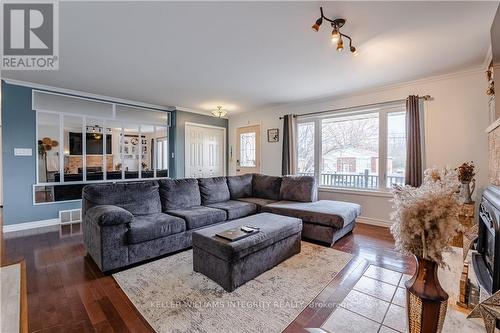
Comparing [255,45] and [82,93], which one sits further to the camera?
[82,93]

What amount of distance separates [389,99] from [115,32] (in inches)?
166

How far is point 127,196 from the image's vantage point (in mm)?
3035

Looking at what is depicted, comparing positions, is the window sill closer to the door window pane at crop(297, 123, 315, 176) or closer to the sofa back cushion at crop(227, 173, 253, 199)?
the door window pane at crop(297, 123, 315, 176)

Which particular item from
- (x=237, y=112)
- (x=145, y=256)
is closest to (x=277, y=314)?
(x=145, y=256)

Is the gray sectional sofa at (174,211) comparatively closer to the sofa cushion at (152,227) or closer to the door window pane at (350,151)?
the sofa cushion at (152,227)

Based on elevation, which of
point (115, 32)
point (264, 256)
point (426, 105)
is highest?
point (115, 32)

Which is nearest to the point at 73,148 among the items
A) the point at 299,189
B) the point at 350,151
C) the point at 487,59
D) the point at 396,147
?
the point at 299,189

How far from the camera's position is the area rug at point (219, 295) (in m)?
1.65

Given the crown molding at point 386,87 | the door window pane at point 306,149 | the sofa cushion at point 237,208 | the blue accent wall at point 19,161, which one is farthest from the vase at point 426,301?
the blue accent wall at point 19,161

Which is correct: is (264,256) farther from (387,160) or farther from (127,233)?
(387,160)

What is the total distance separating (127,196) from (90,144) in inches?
95.8

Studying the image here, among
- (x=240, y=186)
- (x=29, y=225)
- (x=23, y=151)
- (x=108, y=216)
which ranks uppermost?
(x=23, y=151)

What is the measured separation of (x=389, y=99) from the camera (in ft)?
13.3

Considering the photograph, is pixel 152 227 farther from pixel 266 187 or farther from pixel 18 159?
pixel 18 159
